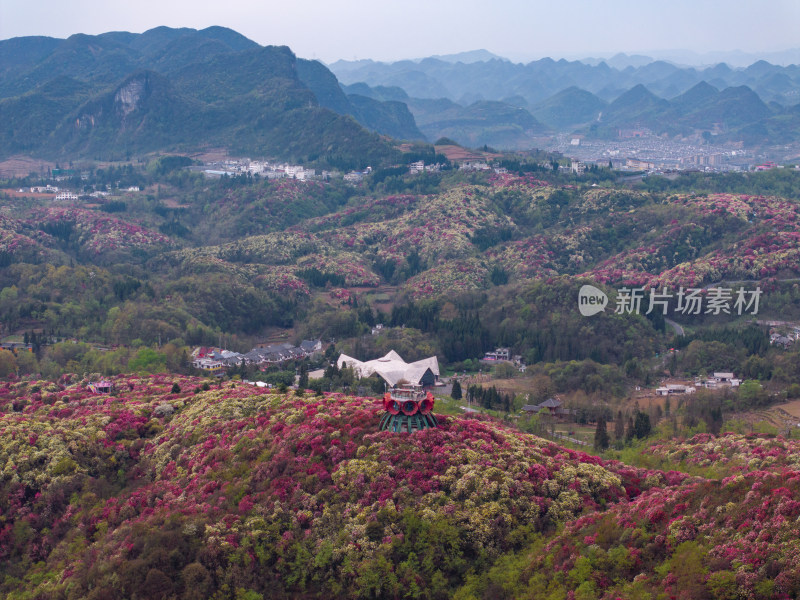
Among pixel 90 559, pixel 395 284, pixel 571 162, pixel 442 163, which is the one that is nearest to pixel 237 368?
pixel 90 559

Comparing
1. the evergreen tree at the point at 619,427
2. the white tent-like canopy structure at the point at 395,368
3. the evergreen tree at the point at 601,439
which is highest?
the evergreen tree at the point at 601,439

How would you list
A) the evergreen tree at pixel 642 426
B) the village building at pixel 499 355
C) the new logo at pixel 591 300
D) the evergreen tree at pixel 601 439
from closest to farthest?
the evergreen tree at pixel 601 439 → the evergreen tree at pixel 642 426 → the village building at pixel 499 355 → the new logo at pixel 591 300

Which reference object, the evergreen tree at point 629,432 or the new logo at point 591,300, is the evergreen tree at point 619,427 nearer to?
the evergreen tree at point 629,432

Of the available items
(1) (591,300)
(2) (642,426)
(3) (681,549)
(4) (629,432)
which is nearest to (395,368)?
(1) (591,300)

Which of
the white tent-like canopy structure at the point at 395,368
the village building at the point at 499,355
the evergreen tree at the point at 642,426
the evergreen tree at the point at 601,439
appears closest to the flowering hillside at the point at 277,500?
the evergreen tree at the point at 601,439

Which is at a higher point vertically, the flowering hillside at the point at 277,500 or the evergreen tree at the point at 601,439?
the flowering hillside at the point at 277,500

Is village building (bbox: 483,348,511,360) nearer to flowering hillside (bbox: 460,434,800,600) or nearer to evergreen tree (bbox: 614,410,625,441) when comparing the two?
evergreen tree (bbox: 614,410,625,441)

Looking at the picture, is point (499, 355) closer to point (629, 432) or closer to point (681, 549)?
point (629, 432)
